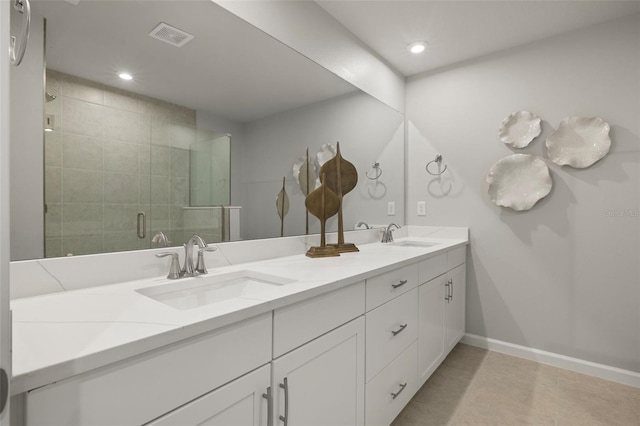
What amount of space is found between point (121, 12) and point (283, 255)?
3.98ft

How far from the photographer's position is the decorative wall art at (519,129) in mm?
2258

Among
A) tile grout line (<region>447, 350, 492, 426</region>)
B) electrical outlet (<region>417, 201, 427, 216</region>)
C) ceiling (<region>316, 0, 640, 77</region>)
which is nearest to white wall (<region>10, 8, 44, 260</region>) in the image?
ceiling (<region>316, 0, 640, 77</region>)

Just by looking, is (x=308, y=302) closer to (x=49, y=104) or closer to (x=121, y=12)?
(x=49, y=104)

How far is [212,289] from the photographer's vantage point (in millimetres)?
1214

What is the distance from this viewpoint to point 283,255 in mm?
1738

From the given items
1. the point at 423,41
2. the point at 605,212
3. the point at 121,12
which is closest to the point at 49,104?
the point at 121,12

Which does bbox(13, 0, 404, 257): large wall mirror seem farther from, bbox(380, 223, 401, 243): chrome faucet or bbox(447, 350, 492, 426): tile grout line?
bbox(447, 350, 492, 426): tile grout line

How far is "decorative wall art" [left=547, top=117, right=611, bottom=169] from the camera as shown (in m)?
2.03

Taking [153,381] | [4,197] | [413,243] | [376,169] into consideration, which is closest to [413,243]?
[413,243]

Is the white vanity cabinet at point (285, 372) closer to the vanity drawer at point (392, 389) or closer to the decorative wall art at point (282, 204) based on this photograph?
the vanity drawer at point (392, 389)

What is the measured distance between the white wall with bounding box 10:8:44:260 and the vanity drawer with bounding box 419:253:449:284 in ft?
5.48

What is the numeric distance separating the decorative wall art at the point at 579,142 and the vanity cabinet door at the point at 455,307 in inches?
39.5

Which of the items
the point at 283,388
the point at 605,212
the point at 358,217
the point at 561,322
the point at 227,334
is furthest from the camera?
the point at 358,217

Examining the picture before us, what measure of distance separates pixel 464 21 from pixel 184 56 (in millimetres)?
1763
